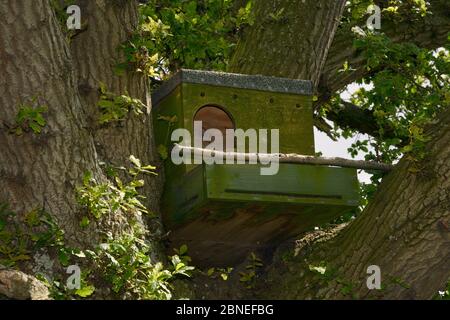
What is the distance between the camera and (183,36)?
240 inches

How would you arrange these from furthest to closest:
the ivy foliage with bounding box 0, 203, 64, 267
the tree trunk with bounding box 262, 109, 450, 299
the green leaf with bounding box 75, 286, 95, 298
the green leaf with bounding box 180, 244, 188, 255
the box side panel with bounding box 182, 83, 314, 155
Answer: the box side panel with bounding box 182, 83, 314, 155
the green leaf with bounding box 180, 244, 188, 255
the tree trunk with bounding box 262, 109, 450, 299
the ivy foliage with bounding box 0, 203, 64, 267
the green leaf with bounding box 75, 286, 95, 298

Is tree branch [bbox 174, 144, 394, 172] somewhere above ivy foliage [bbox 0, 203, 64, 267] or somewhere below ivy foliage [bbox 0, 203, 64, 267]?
above

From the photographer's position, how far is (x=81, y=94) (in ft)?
17.0

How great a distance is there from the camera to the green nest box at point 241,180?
480cm

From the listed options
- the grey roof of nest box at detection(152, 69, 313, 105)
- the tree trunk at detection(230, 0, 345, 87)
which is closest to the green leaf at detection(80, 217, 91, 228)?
the grey roof of nest box at detection(152, 69, 313, 105)

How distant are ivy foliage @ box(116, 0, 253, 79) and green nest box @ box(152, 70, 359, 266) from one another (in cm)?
23

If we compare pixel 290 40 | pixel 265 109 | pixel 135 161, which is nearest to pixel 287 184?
pixel 265 109

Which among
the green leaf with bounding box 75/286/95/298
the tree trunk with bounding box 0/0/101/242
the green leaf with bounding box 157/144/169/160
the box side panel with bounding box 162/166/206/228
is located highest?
the tree trunk with bounding box 0/0/101/242

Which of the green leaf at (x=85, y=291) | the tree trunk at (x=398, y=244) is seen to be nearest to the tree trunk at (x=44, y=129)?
the green leaf at (x=85, y=291)

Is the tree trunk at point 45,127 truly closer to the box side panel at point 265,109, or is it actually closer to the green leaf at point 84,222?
the green leaf at point 84,222

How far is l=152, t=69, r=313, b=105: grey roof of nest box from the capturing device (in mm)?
5180

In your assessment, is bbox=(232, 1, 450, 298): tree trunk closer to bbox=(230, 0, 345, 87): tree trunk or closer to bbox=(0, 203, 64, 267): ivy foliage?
bbox=(230, 0, 345, 87): tree trunk

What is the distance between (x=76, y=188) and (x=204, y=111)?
0.93 meters

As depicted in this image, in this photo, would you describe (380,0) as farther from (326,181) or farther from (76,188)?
(76,188)
